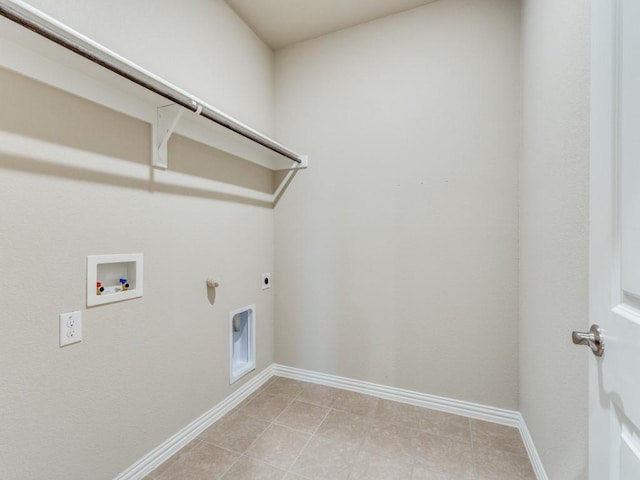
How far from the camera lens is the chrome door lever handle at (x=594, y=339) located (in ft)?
2.29

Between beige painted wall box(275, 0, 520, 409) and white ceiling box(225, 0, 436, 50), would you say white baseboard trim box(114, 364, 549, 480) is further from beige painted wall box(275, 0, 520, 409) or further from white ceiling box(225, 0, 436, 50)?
white ceiling box(225, 0, 436, 50)

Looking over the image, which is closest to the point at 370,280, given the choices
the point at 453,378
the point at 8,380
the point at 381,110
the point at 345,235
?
the point at 345,235

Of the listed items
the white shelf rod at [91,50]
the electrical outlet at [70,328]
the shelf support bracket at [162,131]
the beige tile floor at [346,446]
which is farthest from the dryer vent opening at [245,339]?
the white shelf rod at [91,50]

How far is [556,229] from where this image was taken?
1.22 m

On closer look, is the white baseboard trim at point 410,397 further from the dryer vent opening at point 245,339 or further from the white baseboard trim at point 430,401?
the dryer vent opening at point 245,339

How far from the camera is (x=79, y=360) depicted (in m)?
1.20

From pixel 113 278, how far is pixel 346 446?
1526 mm

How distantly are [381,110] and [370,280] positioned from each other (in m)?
1.28

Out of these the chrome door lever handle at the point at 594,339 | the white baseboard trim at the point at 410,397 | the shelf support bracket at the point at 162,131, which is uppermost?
the shelf support bracket at the point at 162,131

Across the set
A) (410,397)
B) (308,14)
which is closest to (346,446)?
(410,397)

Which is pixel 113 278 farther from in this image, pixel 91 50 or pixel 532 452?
pixel 532 452

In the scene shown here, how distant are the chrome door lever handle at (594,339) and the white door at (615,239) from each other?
15 mm

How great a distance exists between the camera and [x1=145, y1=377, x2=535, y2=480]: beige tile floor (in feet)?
4.83

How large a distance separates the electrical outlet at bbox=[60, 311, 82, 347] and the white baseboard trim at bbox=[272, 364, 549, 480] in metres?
1.63
